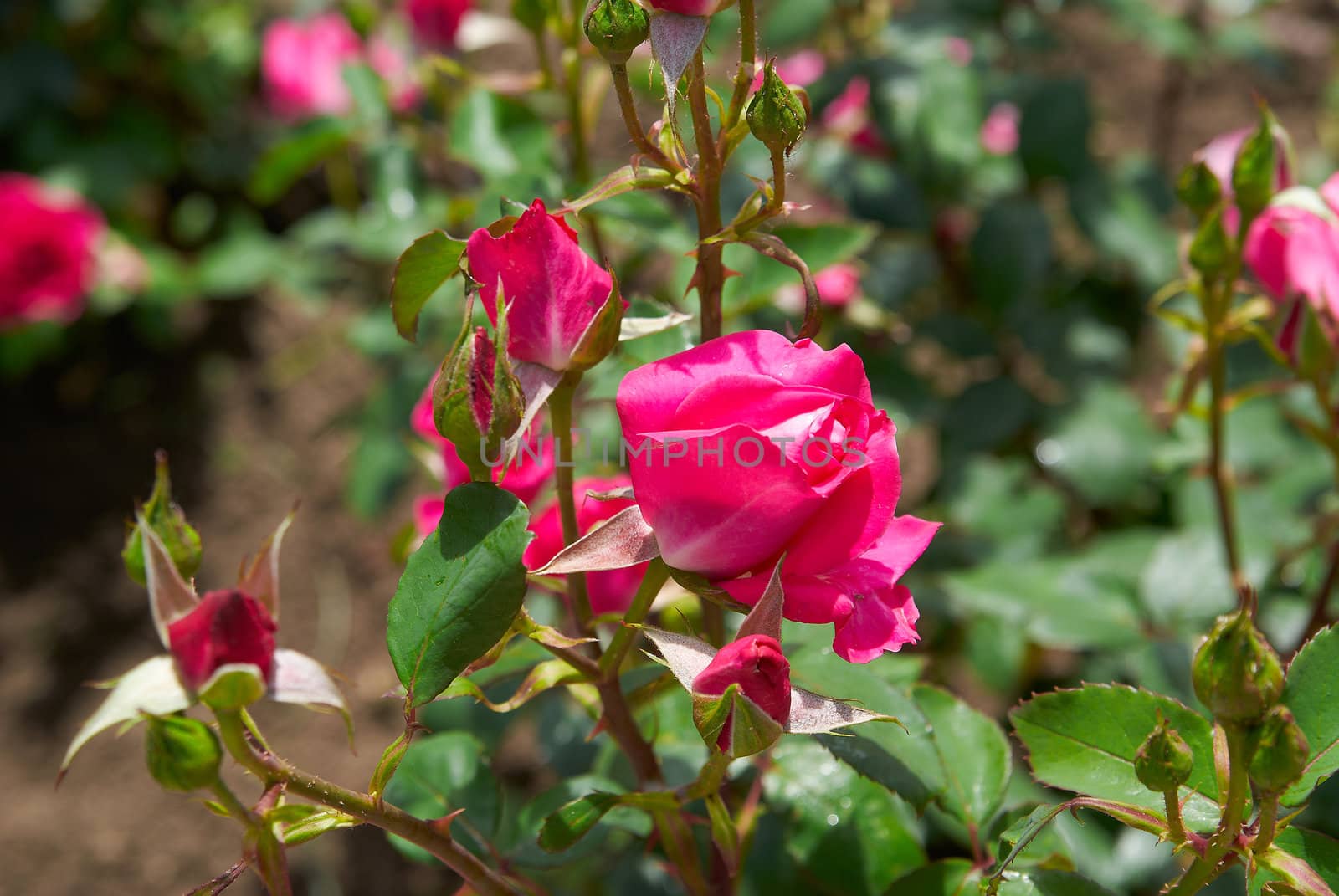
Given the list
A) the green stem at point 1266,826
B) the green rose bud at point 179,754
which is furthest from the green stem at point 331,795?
the green stem at point 1266,826

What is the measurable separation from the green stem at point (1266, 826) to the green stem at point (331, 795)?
381 mm

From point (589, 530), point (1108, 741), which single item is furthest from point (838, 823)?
point (589, 530)

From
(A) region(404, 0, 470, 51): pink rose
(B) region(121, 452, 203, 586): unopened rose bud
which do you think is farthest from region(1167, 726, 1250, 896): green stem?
(A) region(404, 0, 470, 51): pink rose

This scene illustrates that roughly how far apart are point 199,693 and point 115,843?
1.60 meters

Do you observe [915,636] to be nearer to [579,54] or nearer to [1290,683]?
[1290,683]

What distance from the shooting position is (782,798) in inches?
32.4

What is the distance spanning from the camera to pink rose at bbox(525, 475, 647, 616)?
0.64 metres

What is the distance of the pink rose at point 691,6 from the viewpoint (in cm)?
50

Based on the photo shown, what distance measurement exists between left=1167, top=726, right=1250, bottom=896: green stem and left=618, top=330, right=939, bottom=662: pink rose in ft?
0.46

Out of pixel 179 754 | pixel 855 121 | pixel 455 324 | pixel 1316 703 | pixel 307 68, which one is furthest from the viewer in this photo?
pixel 307 68

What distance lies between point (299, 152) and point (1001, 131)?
3.25 feet

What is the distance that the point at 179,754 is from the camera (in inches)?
17.4

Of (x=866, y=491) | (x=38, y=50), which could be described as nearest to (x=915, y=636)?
(x=866, y=491)

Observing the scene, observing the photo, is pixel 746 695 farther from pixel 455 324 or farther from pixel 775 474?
pixel 455 324
